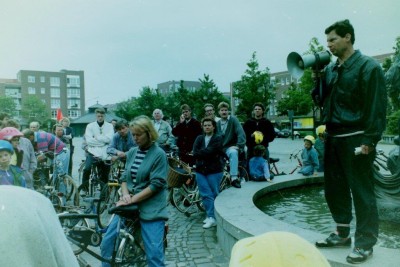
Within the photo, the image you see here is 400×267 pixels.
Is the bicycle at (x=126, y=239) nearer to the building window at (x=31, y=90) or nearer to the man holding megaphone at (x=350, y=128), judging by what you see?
the man holding megaphone at (x=350, y=128)

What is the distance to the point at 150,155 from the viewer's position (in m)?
3.83

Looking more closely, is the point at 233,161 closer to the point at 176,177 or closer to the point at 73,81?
the point at 176,177

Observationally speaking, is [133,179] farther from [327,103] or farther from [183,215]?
[183,215]

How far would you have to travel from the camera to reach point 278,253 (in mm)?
832

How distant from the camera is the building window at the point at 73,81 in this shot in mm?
123625

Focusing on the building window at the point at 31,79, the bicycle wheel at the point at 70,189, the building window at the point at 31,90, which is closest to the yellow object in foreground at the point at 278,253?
the bicycle wheel at the point at 70,189

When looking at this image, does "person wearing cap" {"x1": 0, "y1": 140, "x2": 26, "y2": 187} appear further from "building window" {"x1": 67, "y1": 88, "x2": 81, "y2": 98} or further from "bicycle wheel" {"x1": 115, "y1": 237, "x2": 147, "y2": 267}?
"building window" {"x1": 67, "y1": 88, "x2": 81, "y2": 98}

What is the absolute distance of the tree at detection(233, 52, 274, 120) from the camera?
43062 mm

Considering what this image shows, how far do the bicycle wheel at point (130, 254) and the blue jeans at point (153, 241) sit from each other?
18cm

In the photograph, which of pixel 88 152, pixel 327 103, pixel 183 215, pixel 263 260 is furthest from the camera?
pixel 88 152

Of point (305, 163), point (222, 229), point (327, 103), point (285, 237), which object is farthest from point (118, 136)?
point (285, 237)

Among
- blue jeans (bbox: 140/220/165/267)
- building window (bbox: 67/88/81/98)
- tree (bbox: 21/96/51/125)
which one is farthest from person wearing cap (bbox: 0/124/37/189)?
building window (bbox: 67/88/81/98)

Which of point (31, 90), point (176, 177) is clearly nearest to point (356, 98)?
point (176, 177)

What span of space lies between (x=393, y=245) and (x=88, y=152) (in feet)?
20.9
